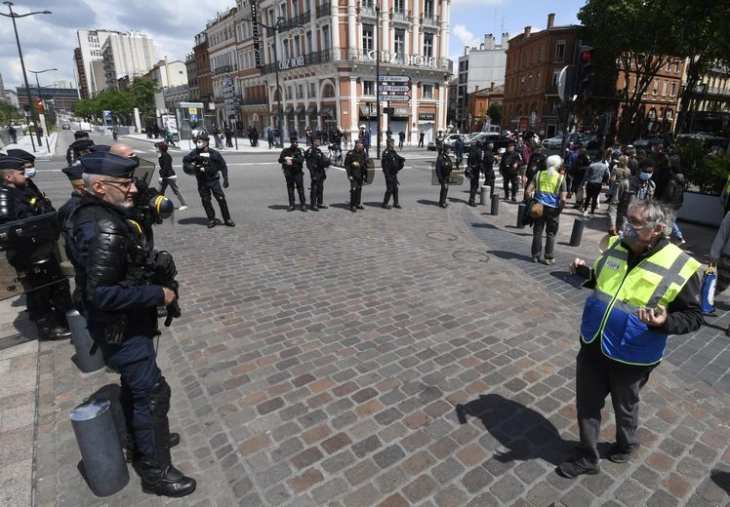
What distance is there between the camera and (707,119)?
159ft

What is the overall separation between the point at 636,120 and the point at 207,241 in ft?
157

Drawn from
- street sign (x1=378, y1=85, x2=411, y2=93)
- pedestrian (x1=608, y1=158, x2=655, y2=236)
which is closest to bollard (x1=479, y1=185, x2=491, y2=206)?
pedestrian (x1=608, y1=158, x2=655, y2=236)

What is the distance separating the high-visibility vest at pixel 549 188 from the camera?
682 cm

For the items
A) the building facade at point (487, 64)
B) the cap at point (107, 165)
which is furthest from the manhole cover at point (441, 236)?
the building facade at point (487, 64)

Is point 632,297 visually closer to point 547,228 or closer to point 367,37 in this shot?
point 547,228

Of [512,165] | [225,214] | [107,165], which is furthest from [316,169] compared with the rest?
[107,165]

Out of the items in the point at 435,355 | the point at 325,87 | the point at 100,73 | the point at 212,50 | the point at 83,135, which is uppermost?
the point at 100,73

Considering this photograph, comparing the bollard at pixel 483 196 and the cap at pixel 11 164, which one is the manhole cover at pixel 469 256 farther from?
the cap at pixel 11 164

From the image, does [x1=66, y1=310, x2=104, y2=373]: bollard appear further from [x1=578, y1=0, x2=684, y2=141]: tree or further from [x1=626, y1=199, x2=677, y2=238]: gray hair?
[x1=578, y1=0, x2=684, y2=141]: tree

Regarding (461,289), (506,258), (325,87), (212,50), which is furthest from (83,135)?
(212,50)

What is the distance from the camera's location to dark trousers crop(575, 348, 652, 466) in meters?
2.59

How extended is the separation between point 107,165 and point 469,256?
6316 mm

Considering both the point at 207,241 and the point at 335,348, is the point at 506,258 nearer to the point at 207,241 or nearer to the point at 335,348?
the point at 335,348

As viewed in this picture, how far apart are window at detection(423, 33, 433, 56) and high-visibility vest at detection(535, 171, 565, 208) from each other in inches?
1574
